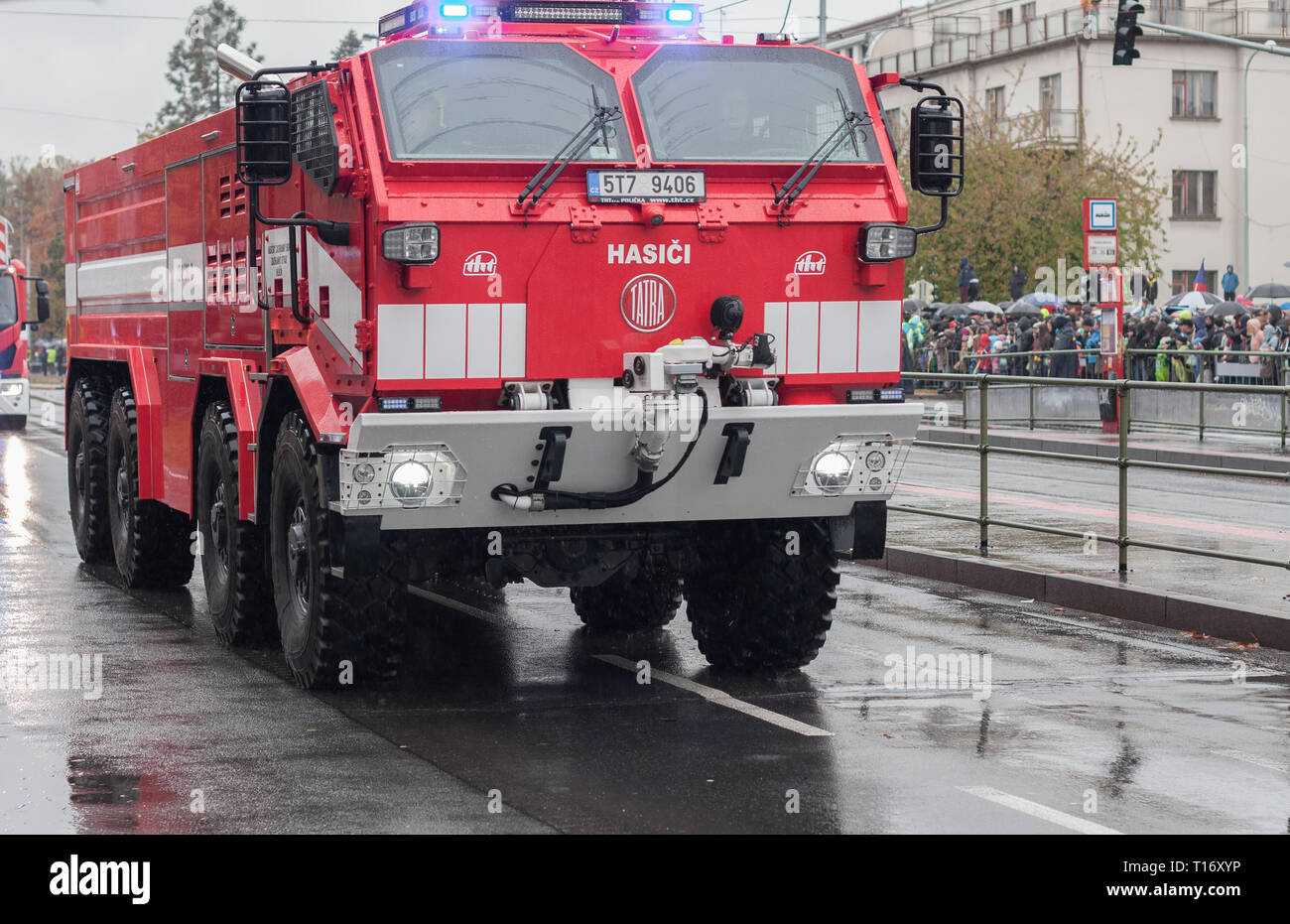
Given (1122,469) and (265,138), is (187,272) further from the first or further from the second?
(1122,469)

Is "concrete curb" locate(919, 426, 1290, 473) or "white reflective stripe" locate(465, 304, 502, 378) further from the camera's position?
"concrete curb" locate(919, 426, 1290, 473)

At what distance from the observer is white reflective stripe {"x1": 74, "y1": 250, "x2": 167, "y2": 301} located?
12.7 meters

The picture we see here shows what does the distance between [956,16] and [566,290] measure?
2690 inches

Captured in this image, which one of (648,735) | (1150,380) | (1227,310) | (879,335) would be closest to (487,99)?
(879,335)

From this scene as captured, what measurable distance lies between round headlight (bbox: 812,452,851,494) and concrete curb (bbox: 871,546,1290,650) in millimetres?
3005

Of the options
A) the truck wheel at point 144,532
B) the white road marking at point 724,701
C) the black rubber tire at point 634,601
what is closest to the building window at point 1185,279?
the truck wheel at point 144,532

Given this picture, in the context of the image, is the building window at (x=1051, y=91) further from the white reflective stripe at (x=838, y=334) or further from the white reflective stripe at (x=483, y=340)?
the white reflective stripe at (x=483, y=340)

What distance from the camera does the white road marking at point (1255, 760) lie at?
26.0ft

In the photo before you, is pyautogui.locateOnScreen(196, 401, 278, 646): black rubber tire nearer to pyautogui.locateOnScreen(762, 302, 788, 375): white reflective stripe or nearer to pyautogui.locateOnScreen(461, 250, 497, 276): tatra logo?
pyautogui.locateOnScreen(461, 250, 497, 276): tatra logo

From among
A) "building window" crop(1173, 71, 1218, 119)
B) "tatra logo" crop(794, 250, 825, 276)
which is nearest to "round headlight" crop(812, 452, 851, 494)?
"tatra logo" crop(794, 250, 825, 276)

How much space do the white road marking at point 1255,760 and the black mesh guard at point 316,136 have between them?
454 cm

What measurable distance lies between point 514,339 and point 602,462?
2.34 ft

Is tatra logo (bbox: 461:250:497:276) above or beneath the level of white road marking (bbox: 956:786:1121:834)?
above
